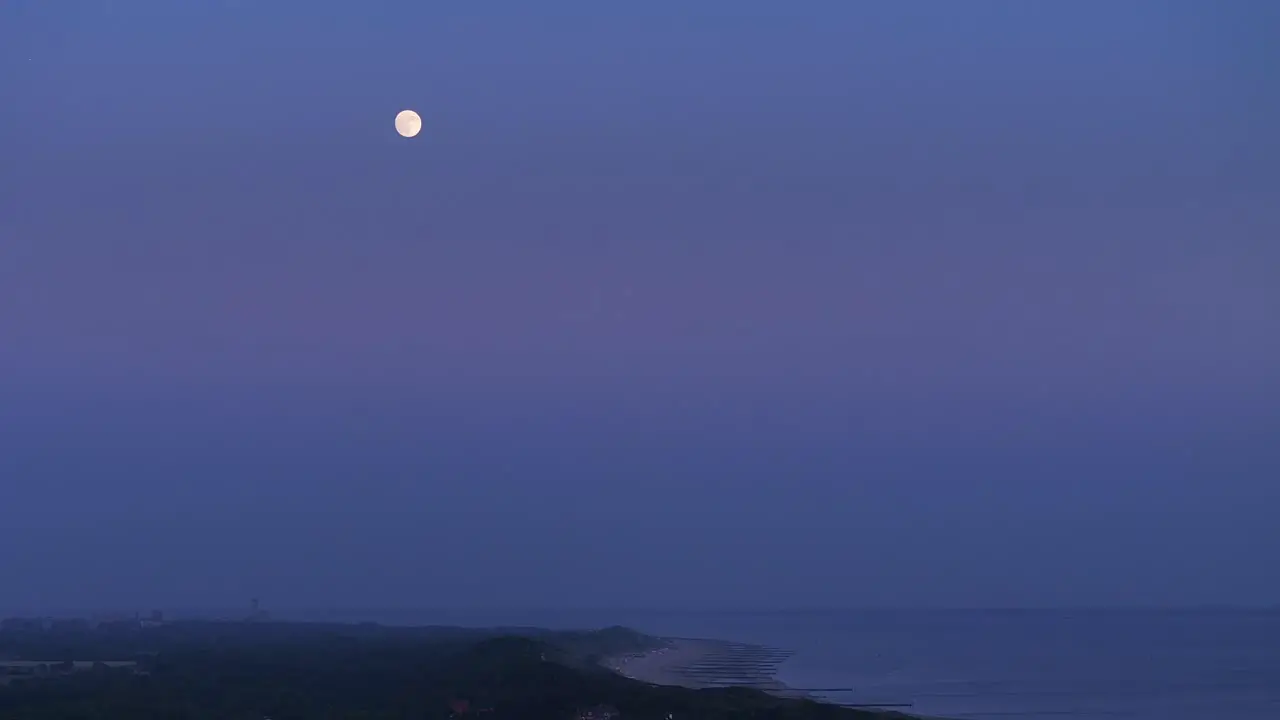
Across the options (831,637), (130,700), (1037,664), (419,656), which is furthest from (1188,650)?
(130,700)

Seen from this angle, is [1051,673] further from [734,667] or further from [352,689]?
[352,689]

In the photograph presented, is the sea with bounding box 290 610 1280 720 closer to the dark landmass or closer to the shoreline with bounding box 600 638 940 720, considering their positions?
the shoreline with bounding box 600 638 940 720

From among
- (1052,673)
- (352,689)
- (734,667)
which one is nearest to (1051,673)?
(1052,673)

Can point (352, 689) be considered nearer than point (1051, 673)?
Yes

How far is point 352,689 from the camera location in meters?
43.3

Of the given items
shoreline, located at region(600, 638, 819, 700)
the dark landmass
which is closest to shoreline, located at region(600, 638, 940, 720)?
shoreline, located at region(600, 638, 819, 700)

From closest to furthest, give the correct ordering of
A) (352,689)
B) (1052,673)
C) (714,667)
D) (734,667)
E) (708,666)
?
1. (352,689)
2. (1052,673)
3. (734,667)
4. (714,667)
5. (708,666)

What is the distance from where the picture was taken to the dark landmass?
36531mm

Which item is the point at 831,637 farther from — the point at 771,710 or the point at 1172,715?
the point at 771,710

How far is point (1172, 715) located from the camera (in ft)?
152

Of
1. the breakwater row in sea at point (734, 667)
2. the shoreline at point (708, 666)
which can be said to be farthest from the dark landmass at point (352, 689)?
the breakwater row in sea at point (734, 667)

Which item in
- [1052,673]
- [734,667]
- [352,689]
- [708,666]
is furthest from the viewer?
[708,666]

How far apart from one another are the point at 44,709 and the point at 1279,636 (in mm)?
103846

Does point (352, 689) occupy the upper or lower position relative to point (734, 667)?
lower
